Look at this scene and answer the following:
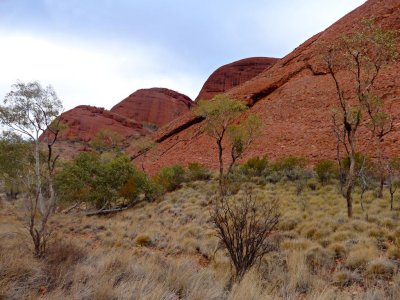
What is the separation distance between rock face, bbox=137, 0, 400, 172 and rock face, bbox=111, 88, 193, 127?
1546 inches

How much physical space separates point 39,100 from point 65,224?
8.76 meters

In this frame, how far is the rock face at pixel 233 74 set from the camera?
249 ft

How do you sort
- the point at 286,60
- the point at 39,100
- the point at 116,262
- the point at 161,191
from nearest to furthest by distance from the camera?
the point at 116,262
the point at 39,100
the point at 161,191
the point at 286,60

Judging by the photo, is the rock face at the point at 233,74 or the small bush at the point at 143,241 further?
the rock face at the point at 233,74

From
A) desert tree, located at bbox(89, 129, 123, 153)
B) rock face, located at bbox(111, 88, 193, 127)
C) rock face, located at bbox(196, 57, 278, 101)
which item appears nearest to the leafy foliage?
desert tree, located at bbox(89, 129, 123, 153)

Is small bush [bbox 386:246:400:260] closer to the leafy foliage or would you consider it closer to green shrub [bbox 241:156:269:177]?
the leafy foliage

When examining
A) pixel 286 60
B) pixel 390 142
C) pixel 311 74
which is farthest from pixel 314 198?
pixel 286 60

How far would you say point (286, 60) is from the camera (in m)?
41.4

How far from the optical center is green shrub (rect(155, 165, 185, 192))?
24.5 meters

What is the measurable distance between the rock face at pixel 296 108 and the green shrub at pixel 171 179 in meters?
4.16

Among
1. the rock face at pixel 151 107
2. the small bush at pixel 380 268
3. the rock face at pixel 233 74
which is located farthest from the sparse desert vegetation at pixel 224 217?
the rock face at pixel 151 107

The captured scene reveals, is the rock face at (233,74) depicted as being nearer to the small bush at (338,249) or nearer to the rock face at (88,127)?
the rock face at (88,127)

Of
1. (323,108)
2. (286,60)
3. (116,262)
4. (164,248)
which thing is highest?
(286,60)

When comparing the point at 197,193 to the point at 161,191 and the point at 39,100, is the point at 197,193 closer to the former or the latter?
the point at 161,191
